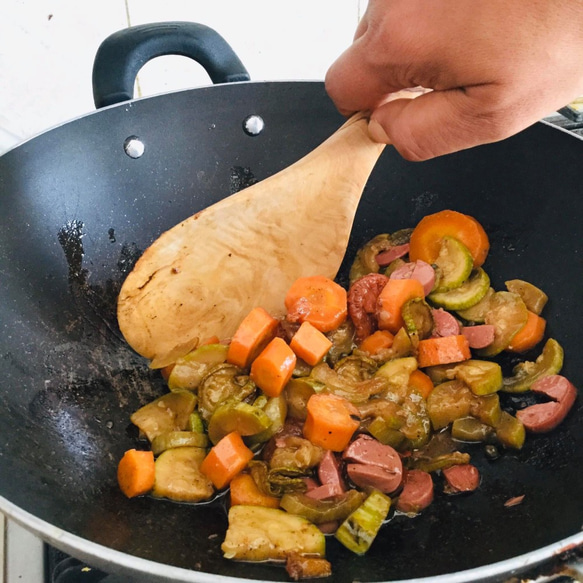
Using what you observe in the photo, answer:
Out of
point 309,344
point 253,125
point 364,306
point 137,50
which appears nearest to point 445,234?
point 364,306

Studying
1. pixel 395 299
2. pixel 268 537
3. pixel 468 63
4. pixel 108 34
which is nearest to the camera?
pixel 468 63

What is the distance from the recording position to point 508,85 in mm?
1146

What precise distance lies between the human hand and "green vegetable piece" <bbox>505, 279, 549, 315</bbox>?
663 millimetres

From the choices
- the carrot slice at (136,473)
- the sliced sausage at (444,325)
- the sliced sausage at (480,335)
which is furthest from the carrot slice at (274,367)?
the sliced sausage at (480,335)

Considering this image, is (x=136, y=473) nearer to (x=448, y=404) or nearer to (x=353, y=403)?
(x=353, y=403)

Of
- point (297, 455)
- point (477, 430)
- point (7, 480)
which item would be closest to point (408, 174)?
point (477, 430)

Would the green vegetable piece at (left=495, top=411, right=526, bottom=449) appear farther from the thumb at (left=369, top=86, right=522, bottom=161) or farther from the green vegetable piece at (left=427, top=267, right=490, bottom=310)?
the thumb at (left=369, top=86, right=522, bottom=161)

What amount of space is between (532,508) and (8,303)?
55.5 inches

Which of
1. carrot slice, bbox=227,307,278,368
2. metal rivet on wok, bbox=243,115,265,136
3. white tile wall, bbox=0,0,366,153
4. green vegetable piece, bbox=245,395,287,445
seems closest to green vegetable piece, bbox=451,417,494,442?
green vegetable piece, bbox=245,395,287,445

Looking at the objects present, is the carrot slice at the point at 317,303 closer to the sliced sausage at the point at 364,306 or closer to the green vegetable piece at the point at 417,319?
the sliced sausage at the point at 364,306

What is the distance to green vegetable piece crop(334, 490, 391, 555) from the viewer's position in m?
1.33

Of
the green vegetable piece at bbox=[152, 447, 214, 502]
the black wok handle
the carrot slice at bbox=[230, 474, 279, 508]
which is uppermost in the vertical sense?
the black wok handle

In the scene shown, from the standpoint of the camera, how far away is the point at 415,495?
4.82 feet

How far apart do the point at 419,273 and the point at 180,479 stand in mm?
940
